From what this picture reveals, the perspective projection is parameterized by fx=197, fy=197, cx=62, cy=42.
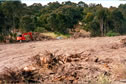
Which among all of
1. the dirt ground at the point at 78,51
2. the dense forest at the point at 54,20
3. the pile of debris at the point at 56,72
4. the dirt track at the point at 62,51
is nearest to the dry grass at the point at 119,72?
the pile of debris at the point at 56,72

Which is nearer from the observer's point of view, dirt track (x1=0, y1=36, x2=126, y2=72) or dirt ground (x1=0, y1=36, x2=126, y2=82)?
dirt ground (x1=0, y1=36, x2=126, y2=82)

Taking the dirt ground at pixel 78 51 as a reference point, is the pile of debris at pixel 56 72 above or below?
above

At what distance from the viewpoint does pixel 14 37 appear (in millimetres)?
18375

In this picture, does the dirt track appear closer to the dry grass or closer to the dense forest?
the dry grass

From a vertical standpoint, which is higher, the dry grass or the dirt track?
the dry grass

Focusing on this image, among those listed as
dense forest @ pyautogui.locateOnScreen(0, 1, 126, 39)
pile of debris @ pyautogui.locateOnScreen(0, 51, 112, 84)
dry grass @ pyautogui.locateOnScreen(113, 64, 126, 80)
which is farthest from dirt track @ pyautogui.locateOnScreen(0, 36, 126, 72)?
dense forest @ pyautogui.locateOnScreen(0, 1, 126, 39)

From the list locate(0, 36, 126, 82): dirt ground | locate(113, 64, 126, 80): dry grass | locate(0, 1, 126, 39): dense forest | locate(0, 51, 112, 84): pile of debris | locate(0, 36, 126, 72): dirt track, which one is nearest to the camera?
locate(0, 51, 112, 84): pile of debris

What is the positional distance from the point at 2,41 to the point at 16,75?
12.6m

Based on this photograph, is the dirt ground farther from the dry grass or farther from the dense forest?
the dense forest

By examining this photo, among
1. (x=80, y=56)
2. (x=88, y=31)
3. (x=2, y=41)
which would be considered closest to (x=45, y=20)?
(x=88, y=31)

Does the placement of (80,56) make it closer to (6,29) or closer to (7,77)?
(7,77)

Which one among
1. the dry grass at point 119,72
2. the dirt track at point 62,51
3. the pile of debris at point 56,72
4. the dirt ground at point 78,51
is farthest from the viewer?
the dirt track at point 62,51

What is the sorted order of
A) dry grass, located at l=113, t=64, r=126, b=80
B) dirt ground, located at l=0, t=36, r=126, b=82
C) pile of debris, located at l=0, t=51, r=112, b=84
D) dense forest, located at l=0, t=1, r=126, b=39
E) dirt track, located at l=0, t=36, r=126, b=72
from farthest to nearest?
dense forest, located at l=0, t=1, r=126, b=39, dirt track, located at l=0, t=36, r=126, b=72, dirt ground, located at l=0, t=36, r=126, b=82, dry grass, located at l=113, t=64, r=126, b=80, pile of debris, located at l=0, t=51, r=112, b=84

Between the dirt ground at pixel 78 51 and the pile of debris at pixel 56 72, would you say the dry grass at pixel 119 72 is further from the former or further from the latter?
the dirt ground at pixel 78 51
